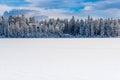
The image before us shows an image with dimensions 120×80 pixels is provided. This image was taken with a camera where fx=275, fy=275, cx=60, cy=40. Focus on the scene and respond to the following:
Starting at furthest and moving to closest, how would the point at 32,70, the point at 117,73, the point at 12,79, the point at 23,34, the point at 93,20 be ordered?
the point at 93,20 < the point at 23,34 < the point at 32,70 < the point at 117,73 < the point at 12,79

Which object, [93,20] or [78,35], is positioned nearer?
[78,35]

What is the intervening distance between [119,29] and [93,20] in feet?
38.6

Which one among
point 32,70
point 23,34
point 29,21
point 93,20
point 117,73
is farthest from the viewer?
point 29,21

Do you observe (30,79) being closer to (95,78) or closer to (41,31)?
(95,78)

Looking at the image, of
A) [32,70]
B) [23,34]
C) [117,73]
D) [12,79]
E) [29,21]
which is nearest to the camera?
[12,79]

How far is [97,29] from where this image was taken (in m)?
108

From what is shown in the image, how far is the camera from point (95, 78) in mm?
9945

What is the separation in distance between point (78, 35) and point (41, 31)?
15340 millimetres

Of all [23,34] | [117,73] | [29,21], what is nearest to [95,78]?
[117,73]

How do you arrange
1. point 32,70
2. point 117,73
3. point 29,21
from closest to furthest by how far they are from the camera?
point 117,73 → point 32,70 → point 29,21

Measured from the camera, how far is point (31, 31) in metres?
109

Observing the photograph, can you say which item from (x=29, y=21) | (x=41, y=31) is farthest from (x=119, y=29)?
(x=29, y=21)

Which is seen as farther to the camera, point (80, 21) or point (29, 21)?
point (29, 21)

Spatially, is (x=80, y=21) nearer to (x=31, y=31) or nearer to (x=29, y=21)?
(x=31, y=31)
